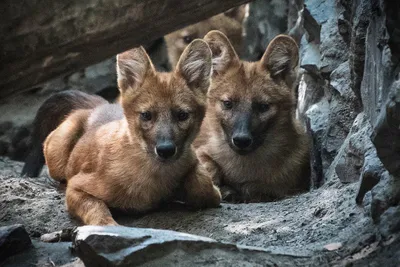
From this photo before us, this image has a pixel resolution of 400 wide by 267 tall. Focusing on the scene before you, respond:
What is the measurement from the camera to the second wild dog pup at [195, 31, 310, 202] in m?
7.25

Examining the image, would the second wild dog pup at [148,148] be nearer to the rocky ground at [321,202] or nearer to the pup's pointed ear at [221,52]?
the rocky ground at [321,202]

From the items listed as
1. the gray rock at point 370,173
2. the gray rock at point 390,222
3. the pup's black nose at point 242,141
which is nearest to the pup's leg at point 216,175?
the pup's black nose at point 242,141

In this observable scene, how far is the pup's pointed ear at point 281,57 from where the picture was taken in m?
7.31

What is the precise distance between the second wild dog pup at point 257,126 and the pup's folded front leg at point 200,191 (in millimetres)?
1064

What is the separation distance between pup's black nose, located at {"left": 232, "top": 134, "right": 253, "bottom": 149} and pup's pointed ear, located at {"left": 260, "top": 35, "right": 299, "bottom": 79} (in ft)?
2.83

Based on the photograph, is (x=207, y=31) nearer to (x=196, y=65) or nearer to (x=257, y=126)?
(x=257, y=126)

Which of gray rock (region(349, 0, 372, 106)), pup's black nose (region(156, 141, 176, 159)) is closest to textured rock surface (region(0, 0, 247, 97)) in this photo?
gray rock (region(349, 0, 372, 106))

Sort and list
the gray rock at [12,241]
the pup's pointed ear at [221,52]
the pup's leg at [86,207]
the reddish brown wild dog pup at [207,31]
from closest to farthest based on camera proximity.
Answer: the gray rock at [12,241] → the pup's leg at [86,207] → the pup's pointed ear at [221,52] → the reddish brown wild dog pup at [207,31]

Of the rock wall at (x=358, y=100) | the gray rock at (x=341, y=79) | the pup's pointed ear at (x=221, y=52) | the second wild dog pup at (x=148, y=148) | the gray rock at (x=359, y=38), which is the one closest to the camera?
the rock wall at (x=358, y=100)

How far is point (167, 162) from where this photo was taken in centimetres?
Answer: 592

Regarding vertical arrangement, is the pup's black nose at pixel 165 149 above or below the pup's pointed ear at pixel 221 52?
below

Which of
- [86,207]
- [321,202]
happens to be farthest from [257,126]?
[86,207]

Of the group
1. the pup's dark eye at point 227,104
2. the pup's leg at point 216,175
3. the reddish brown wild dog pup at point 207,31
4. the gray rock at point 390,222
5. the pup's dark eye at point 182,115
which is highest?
the reddish brown wild dog pup at point 207,31

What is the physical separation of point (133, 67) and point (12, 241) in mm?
1917
